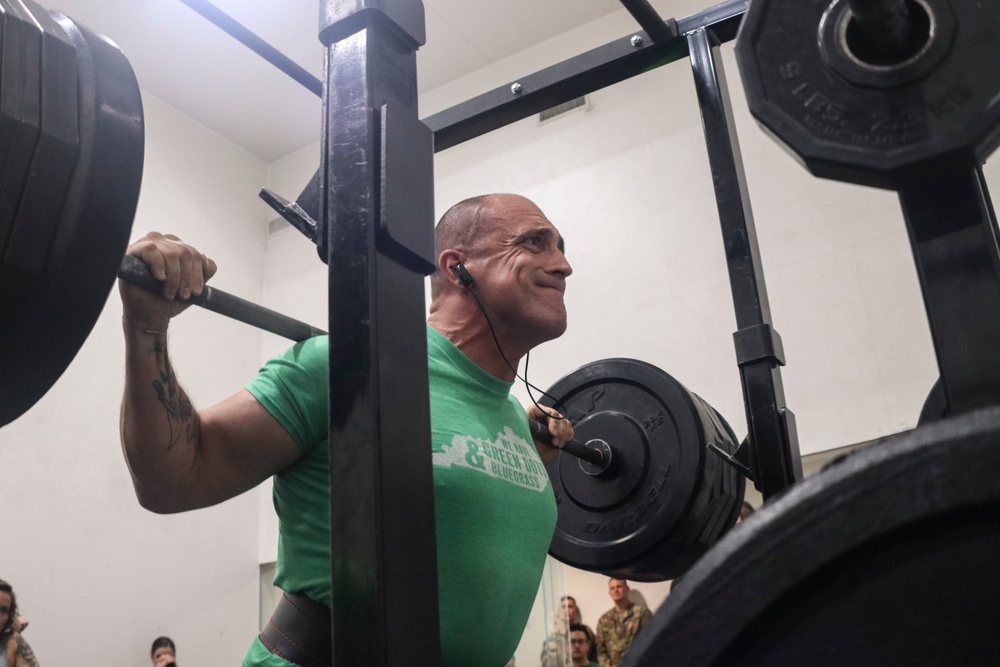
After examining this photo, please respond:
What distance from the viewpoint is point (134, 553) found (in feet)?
15.7

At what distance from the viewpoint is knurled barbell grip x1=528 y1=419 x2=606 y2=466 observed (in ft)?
5.49

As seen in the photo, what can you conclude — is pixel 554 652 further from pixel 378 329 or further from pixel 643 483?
pixel 378 329

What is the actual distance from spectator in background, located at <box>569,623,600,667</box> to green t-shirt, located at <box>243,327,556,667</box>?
327cm

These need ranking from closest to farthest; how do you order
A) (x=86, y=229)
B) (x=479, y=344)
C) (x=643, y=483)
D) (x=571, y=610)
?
(x=86, y=229) < (x=479, y=344) < (x=643, y=483) < (x=571, y=610)

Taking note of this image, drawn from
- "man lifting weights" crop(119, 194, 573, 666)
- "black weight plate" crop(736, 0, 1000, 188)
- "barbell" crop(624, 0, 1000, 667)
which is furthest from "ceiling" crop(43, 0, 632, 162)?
"barbell" crop(624, 0, 1000, 667)

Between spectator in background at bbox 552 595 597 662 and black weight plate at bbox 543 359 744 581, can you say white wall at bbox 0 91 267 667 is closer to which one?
spectator in background at bbox 552 595 597 662

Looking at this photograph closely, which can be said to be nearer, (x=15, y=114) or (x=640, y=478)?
(x=15, y=114)

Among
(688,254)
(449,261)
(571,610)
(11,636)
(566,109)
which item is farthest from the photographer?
(566,109)

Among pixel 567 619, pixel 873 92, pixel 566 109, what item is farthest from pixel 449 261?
pixel 566 109

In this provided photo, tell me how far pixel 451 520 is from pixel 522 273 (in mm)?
576

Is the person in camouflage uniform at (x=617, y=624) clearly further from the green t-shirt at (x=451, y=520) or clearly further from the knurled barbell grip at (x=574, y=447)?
the green t-shirt at (x=451, y=520)

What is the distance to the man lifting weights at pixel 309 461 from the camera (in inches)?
38.6

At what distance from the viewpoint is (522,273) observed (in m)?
1.59

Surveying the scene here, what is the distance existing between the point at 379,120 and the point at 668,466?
1249 mm
